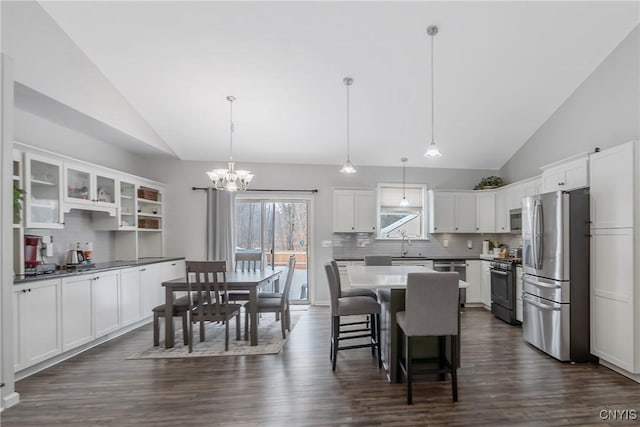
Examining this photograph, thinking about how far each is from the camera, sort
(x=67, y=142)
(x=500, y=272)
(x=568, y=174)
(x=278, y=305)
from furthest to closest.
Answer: (x=500, y=272), (x=67, y=142), (x=278, y=305), (x=568, y=174)

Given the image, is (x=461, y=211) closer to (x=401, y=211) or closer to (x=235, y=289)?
(x=401, y=211)

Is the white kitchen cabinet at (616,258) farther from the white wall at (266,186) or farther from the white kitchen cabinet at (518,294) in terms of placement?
the white wall at (266,186)

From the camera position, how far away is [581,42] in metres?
3.62

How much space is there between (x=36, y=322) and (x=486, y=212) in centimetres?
669

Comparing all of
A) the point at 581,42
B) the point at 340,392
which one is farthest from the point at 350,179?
the point at 340,392

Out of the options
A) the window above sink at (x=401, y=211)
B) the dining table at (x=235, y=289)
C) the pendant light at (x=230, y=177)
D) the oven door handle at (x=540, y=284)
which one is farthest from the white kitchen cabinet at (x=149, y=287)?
the oven door handle at (x=540, y=284)

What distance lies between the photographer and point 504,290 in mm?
4715

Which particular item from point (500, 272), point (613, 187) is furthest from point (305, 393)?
point (500, 272)

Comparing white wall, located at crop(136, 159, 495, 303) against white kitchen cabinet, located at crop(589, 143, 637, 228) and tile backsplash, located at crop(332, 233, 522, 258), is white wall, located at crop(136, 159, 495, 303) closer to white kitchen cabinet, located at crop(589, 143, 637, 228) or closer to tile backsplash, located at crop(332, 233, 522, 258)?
tile backsplash, located at crop(332, 233, 522, 258)

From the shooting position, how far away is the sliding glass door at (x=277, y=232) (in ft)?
19.5

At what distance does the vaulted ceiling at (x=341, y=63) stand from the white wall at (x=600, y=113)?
0.14 meters

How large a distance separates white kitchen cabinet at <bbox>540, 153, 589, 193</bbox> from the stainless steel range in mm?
1327

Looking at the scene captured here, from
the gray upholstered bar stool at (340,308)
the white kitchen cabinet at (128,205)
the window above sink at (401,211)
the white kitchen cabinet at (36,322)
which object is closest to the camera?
the white kitchen cabinet at (36,322)

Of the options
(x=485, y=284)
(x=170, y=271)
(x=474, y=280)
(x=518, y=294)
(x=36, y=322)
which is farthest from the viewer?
(x=474, y=280)
